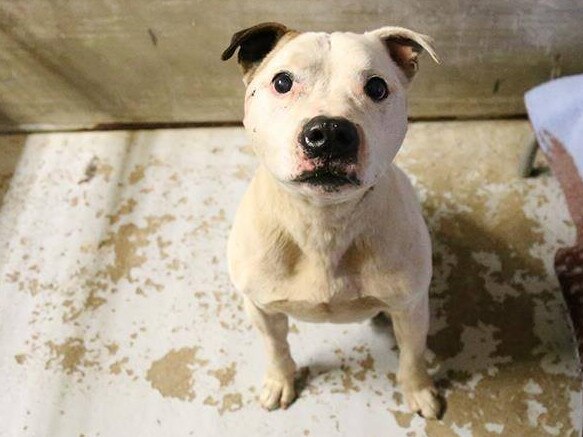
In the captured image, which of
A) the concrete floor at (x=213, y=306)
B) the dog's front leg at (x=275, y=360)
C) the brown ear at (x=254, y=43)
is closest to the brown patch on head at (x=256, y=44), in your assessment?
the brown ear at (x=254, y=43)

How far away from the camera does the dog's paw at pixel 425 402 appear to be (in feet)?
6.24

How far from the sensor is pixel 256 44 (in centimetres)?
141

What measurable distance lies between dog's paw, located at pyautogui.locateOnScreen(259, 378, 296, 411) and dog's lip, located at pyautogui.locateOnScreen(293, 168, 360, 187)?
3.00 ft

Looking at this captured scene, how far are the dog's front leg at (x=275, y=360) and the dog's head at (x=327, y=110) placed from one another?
0.54 metres

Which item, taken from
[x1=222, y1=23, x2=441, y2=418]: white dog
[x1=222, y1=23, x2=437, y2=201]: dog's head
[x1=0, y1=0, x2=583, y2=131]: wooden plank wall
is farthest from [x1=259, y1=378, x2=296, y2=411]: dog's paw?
[x1=0, y1=0, x2=583, y2=131]: wooden plank wall

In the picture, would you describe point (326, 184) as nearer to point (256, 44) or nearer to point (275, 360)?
point (256, 44)

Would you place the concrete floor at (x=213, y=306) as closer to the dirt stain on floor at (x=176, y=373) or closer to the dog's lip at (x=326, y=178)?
the dirt stain on floor at (x=176, y=373)

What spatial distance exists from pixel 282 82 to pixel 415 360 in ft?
3.07

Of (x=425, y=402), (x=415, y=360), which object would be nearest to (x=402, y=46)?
(x=415, y=360)

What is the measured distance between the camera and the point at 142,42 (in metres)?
2.37

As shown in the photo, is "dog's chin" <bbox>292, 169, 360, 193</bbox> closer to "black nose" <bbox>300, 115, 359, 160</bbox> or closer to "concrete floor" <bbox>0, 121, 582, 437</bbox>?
"black nose" <bbox>300, 115, 359, 160</bbox>

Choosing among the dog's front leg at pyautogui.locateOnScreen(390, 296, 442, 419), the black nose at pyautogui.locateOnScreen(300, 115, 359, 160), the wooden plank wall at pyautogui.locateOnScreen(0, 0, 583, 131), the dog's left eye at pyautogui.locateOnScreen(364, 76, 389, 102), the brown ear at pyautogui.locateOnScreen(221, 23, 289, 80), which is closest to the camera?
the black nose at pyautogui.locateOnScreen(300, 115, 359, 160)

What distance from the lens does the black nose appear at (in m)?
1.12

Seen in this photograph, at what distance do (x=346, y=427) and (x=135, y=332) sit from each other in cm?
75
